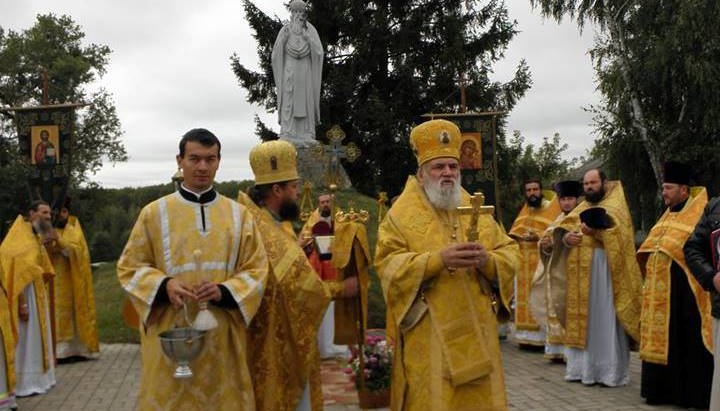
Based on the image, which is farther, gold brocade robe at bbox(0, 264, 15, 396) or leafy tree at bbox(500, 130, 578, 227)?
leafy tree at bbox(500, 130, 578, 227)

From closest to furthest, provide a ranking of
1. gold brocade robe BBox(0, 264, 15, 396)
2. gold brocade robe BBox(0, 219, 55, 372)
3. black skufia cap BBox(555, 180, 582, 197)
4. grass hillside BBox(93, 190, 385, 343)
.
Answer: gold brocade robe BBox(0, 264, 15, 396), gold brocade robe BBox(0, 219, 55, 372), black skufia cap BBox(555, 180, 582, 197), grass hillside BBox(93, 190, 385, 343)

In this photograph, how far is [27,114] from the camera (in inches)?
428

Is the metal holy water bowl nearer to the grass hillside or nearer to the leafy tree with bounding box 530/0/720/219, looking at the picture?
the grass hillside

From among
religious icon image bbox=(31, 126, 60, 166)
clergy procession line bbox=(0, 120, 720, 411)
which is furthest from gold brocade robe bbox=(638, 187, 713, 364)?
religious icon image bbox=(31, 126, 60, 166)

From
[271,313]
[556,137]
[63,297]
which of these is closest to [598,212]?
[271,313]

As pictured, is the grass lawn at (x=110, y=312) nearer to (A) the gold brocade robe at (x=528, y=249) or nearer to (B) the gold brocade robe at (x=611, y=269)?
(A) the gold brocade robe at (x=528, y=249)

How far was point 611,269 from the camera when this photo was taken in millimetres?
8148

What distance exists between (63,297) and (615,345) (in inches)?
286

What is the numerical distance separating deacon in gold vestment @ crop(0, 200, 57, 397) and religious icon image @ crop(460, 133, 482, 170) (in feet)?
19.4

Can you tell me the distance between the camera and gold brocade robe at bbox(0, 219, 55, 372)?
26.0ft

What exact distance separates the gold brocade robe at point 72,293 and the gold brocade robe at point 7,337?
12.1 feet

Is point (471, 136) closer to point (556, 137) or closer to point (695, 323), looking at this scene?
point (695, 323)

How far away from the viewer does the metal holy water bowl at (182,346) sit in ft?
11.1

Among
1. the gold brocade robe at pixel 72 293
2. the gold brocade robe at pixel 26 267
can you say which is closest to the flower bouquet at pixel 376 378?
the gold brocade robe at pixel 26 267
